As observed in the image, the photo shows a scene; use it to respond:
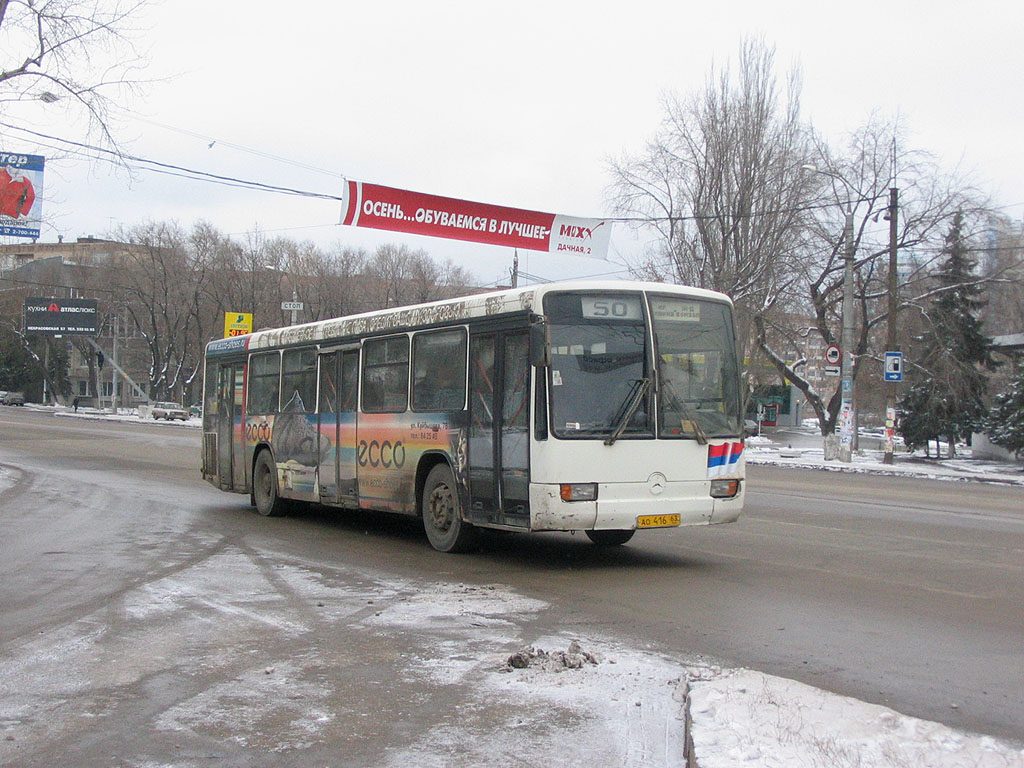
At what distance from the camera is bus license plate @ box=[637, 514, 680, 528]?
10.3 metres

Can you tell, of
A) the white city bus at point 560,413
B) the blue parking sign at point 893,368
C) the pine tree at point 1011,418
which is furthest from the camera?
the pine tree at point 1011,418

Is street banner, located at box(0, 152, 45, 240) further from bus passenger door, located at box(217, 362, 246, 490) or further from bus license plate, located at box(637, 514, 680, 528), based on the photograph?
bus license plate, located at box(637, 514, 680, 528)

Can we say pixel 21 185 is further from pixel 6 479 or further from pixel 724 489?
pixel 724 489

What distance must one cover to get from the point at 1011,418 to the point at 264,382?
2653cm

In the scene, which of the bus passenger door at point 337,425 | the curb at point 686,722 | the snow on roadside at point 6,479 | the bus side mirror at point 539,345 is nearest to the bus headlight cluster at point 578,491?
the bus side mirror at point 539,345

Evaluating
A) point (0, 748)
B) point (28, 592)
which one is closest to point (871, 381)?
point (28, 592)

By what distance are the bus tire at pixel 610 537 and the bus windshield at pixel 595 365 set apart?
2.15m

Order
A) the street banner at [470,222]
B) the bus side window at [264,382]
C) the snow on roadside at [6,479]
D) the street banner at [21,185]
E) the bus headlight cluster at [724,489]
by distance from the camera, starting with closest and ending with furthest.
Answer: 1. the bus headlight cluster at [724,489]
2. the bus side window at [264,382]
3. the street banner at [21,185]
4. the snow on roadside at [6,479]
5. the street banner at [470,222]

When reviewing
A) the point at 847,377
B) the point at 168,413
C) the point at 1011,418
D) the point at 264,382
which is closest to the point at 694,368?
the point at 264,382

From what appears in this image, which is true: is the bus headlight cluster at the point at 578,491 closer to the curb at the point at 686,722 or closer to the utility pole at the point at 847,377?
the curb at the point at 686,722

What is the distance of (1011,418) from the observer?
112ft

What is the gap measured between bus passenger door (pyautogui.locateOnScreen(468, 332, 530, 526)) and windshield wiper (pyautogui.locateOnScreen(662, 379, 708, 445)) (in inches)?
56.2

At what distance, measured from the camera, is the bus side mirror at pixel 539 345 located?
994 centimetres

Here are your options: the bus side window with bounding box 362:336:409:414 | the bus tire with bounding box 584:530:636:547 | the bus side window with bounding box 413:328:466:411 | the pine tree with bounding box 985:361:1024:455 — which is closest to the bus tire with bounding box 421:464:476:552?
the bus side window with bounding box 413:328:466:411
